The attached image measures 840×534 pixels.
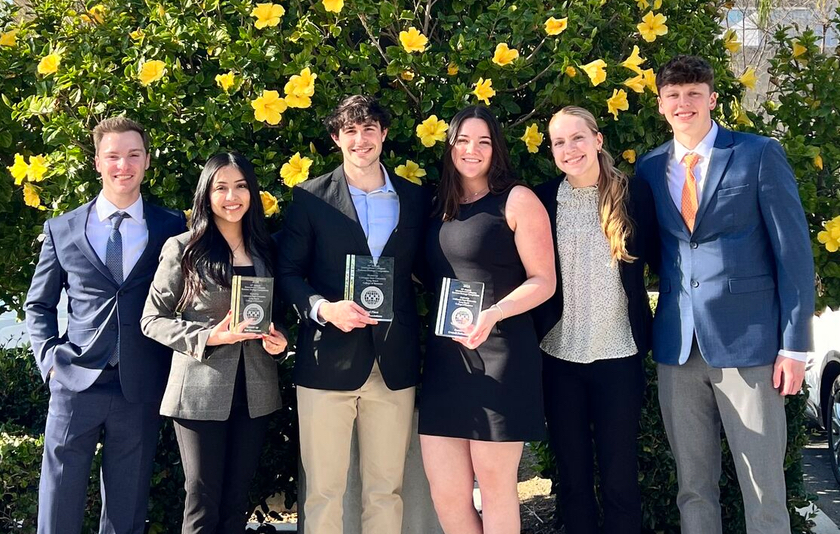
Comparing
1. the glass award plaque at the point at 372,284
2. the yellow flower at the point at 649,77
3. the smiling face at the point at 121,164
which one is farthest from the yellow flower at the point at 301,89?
the yellow flower at the point at 649,77

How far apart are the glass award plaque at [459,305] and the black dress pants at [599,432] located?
49 centimetres

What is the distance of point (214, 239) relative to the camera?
355 centimetres

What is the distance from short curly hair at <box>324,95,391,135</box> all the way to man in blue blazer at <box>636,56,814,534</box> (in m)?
1.20

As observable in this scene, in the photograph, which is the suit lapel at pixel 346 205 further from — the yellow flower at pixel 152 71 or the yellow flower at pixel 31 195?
the yellow flower at pixel 31 195

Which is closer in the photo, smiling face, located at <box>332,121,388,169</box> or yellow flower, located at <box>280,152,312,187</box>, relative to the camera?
smiling face, located at <box>332,121,388,169</box>

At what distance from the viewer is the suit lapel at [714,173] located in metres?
3.46

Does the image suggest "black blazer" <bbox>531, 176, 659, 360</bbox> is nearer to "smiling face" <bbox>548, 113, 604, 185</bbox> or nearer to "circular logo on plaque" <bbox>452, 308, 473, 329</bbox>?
"smiling face" <bbox>548, 113, 604, 185</bbox>

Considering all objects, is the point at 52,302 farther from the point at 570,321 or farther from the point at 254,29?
the point at 570,321

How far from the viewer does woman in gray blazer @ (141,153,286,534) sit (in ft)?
11.1

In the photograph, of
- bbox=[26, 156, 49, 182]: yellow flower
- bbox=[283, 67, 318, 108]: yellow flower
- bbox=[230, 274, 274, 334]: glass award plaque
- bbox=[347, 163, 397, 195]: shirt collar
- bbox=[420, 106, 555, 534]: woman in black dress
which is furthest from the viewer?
bbox=[26, 156, 49, 182]: yellow flower

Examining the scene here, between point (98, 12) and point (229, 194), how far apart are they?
1.57 meters

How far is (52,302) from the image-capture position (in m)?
3.66

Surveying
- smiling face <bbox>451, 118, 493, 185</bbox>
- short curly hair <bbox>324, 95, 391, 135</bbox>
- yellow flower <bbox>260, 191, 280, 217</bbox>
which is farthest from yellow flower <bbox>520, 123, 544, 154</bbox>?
yellow flower <bbox>260, 191, 280, 217</bbox>

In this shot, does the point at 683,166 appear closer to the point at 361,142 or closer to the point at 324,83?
the point at 361,142
